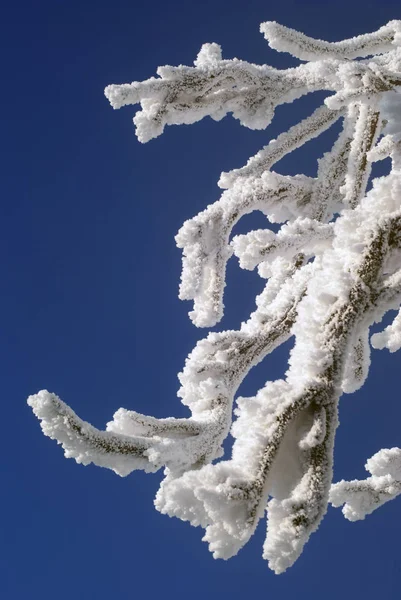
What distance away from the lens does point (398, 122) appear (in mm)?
2656

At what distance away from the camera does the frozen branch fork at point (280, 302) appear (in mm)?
1531

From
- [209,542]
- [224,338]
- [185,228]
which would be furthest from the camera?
[185,228]

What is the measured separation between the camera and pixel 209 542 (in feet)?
4.99

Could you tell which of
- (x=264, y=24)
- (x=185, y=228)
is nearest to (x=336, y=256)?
(x=185, y=228)

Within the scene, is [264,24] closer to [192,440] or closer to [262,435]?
[192,440]

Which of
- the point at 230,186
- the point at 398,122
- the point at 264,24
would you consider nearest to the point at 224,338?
the point at 230,186

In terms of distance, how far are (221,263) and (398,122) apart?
1004 mm

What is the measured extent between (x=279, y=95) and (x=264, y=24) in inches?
15.0

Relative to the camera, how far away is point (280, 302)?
2699 millimetres

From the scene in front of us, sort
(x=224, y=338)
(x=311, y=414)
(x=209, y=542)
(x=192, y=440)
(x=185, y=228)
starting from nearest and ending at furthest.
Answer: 1. (x=209, y=542)
2. (x=311, y=414)
3. (x=192, y=440)
4. (x=224, y=338)
5. (x=185, y=228)

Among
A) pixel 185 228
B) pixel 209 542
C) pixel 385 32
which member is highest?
pixel 385 32

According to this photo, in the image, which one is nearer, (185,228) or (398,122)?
(398,122)

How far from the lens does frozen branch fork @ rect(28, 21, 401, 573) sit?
5.02 ft

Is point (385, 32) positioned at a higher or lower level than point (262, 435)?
higher
